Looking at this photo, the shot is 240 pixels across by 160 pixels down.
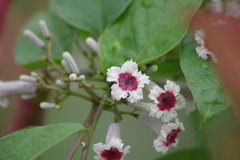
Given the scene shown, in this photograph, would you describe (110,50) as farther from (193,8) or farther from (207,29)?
(207,29)

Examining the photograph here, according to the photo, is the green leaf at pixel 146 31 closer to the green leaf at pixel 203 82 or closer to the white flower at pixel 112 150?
the green leaf at pixel 203 82

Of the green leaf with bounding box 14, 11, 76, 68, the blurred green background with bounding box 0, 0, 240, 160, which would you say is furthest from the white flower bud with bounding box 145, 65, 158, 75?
the green leaf with bounding box 14, 11, 76, 68

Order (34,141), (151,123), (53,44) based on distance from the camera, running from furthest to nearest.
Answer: (53,44), (151,123), (34,141)

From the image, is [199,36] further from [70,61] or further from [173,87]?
[70,61]

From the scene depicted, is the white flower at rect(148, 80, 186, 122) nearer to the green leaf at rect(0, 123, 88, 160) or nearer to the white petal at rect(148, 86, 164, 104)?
the white petal at rect(148, 86, 164, 104)

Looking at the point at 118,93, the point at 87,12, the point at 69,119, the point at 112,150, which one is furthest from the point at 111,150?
the point at 69,119

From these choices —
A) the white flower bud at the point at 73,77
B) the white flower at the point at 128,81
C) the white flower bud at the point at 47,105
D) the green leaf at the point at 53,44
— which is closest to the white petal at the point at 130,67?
the white flower at the point at 128,81

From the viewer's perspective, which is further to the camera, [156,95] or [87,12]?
[87,12]
